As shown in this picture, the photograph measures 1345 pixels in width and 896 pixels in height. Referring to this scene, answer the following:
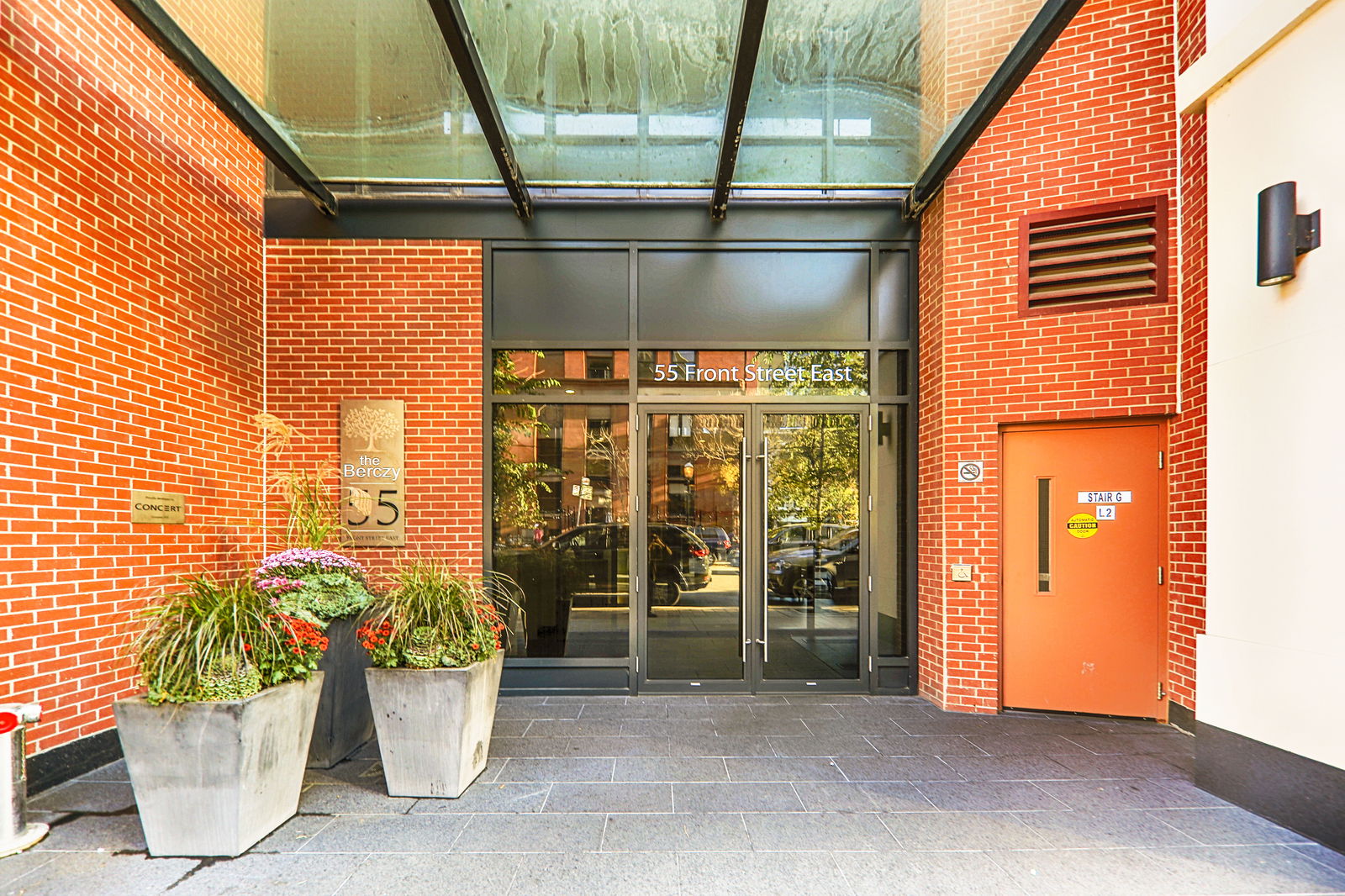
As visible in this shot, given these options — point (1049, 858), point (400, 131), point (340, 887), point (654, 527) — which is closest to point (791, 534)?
point (654, 527)

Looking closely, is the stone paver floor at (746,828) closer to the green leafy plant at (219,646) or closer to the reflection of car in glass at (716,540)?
the green leafy plant at (219,646)

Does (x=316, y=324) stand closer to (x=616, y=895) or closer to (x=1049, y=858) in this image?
(x=616, y=895)

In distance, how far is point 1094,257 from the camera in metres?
5.25

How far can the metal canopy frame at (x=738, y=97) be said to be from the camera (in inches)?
150

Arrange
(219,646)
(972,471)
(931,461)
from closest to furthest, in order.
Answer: (219,646) < (972,471) < (931,461)

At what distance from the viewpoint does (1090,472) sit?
5.32 meters

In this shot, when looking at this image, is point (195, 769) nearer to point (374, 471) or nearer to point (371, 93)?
point (374, 471)

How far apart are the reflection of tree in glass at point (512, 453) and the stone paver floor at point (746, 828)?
1.85 m

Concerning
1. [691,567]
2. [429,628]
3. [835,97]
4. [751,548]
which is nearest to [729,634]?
[691,567]

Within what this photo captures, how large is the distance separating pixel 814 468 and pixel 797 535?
2.01ft

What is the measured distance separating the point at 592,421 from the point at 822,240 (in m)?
2.61

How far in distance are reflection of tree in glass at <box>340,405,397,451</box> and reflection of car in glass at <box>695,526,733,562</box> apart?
2813 mm

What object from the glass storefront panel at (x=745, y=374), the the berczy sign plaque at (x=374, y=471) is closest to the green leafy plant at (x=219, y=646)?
the the berczy sign plaque at (x=374, y=471)

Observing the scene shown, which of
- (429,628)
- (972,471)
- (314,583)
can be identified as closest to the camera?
(429,628)
